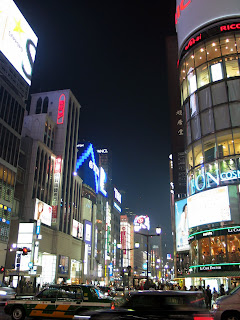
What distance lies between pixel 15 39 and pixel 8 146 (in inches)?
1044

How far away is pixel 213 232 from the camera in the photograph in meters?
30.2

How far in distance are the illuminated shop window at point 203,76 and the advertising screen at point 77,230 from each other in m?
48.4

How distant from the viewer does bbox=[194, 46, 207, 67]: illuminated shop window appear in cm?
3709

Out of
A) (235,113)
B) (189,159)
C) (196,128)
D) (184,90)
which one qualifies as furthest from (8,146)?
(235,113)

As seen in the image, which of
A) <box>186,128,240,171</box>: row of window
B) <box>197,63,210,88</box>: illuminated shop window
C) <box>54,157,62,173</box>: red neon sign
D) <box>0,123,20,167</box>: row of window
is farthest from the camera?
<box>54,157,62,173</box>: red neon sign

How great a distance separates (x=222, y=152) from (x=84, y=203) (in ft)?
185

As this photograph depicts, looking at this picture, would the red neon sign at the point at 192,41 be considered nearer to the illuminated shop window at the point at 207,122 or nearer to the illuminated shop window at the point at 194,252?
the illuminated shop window at the point at 207,122

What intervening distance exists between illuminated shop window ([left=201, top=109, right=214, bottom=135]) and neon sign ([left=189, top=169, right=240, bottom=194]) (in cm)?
481

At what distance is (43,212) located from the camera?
191 feet

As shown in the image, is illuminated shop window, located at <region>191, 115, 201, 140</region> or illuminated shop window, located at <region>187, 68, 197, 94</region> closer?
illuminated shop window, located at <region>191, 115, 201, 140</region>

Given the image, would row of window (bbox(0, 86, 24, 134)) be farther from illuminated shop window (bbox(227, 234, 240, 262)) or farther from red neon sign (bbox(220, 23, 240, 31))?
illuminated shop window (bbox(227, 234, 240, 262))

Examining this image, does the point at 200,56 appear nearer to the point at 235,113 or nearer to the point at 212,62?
the point at 212,62

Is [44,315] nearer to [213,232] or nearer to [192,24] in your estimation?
[213,232]

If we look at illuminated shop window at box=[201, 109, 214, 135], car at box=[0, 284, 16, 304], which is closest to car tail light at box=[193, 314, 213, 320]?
car at box=[0, 284, 16, 304]
